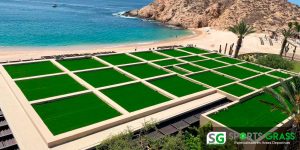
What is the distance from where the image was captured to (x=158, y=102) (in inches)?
1081

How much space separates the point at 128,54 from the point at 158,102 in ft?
60.7

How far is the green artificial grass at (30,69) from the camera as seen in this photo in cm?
3219

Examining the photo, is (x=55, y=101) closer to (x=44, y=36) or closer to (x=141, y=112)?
(x=141, y=112)

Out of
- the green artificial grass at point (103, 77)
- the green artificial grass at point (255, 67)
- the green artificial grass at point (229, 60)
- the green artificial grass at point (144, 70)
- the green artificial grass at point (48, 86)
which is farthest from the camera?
the green artificial grass at point (229, 60)

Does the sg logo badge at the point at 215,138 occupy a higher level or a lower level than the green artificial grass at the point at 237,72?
lower

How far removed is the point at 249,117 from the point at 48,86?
20695mm

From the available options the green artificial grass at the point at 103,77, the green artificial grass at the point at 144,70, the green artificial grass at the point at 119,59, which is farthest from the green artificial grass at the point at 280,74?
the green artificial grass at the point at 103,77

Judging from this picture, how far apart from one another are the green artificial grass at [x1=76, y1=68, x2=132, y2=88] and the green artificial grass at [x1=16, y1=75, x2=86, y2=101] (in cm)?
172

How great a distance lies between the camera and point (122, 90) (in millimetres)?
29828

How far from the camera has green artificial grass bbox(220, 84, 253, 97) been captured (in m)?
30.9

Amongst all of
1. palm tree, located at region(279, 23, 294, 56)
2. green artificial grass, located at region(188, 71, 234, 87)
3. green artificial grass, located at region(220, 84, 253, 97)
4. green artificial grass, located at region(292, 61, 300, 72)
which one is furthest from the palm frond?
palm tree, located at region(279, 23, 294, 56)

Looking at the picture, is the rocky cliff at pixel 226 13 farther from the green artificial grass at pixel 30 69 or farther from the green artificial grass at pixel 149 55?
the green artificial grass at pixel 30 69

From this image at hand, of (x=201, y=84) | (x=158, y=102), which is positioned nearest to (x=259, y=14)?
(x=201, y=84)

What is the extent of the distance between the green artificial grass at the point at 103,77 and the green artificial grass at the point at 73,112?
158 inches
